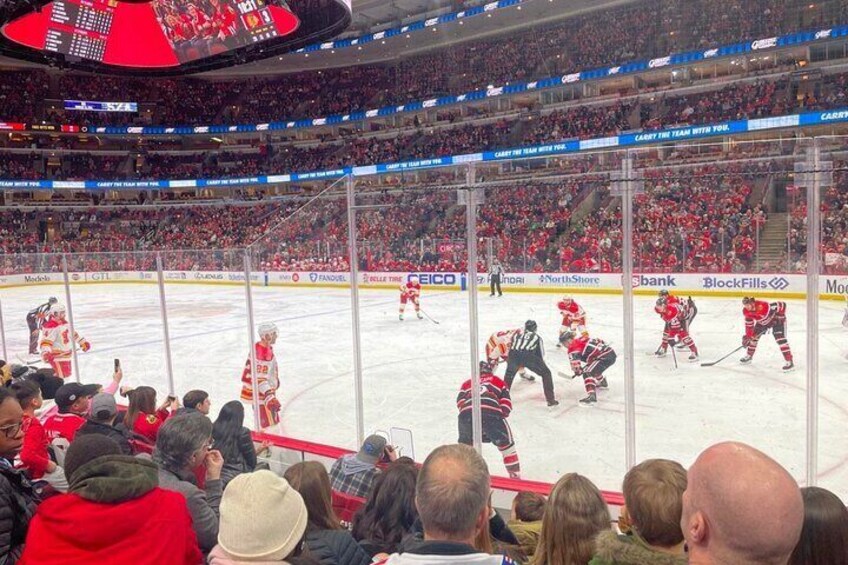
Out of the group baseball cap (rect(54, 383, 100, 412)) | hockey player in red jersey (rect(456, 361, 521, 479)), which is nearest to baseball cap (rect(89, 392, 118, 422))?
baseball cap (rect(54, 383, 100, 412))

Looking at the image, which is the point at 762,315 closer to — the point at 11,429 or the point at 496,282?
the point at 496,282

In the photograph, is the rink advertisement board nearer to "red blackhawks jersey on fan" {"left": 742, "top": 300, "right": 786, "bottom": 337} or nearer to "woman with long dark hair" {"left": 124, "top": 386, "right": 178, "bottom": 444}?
"red blackhawks jersey on fan" {"left": 742, "top": 300, "right": 786, "bottom": 337}

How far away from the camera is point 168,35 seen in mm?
9359

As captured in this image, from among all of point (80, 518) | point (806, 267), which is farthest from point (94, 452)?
point (806, 267)

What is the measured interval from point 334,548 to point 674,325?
736 centimetres

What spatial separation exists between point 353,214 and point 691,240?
138 inches

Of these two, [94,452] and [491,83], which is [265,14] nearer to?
[94,452]

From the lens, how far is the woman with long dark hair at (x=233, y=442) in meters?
4.01

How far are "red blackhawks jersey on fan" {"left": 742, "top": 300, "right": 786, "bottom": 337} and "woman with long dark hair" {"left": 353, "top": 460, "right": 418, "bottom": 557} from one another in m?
6.23

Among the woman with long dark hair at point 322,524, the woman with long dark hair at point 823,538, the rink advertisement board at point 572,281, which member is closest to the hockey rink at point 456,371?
the rink advertisement board at point 572,281

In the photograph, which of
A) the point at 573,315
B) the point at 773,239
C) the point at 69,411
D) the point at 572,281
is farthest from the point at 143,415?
the point at 573,315

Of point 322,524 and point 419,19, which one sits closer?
point 322,524

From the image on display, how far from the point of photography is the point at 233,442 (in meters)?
4.09

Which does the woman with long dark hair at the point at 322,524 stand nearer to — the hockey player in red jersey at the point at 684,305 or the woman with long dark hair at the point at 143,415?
the woman with long dark hair at the point at 143,415
